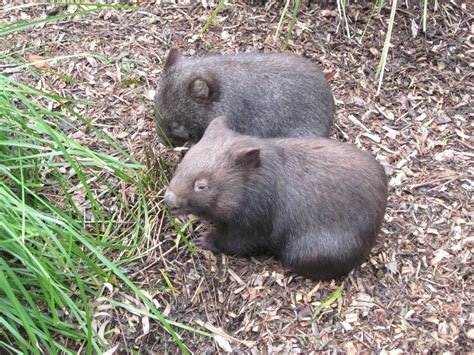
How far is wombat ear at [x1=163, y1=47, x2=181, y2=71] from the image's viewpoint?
16.3 ft

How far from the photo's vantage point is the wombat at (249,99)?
4891mm

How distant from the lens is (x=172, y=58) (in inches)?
196

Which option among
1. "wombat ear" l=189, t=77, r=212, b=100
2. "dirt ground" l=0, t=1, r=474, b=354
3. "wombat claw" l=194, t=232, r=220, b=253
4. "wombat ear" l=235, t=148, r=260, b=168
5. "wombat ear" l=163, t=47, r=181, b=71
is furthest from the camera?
"wombat ear" l=163, t=47, r=181, b=71

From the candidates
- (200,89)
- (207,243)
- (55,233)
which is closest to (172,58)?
(200,89)

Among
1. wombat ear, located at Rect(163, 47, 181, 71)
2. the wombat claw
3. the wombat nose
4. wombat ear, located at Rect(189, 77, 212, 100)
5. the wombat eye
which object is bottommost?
the wombat claw

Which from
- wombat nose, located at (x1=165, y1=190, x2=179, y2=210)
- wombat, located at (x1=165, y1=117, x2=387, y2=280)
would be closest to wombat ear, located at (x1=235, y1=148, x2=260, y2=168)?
wombat, located at (x1=165, y1=117, x2=387, y2=280)

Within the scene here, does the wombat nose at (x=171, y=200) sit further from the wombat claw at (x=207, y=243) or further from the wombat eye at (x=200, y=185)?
the wombat claw at (x=207, y=243)

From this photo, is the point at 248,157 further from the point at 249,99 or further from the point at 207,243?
the point at 249,99

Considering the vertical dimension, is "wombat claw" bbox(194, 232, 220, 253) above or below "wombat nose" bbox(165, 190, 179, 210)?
below

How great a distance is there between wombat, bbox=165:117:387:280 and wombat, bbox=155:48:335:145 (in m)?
0.61

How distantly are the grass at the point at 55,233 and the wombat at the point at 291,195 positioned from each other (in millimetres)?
492

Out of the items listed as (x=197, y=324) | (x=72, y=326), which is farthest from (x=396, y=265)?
(x=72, y=326)

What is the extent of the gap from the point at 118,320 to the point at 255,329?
35.5 inches

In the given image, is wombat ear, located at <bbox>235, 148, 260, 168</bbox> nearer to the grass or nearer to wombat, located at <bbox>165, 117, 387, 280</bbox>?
wombat, located at <bbox>165, 117, 387, 280</bbox>
